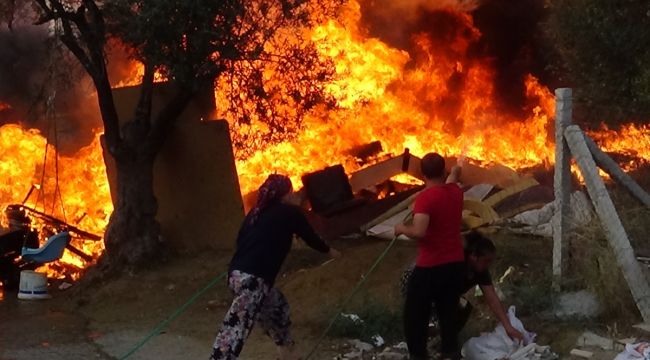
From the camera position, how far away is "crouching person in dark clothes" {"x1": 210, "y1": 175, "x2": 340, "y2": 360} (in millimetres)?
5914

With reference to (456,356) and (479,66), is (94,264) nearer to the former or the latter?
(456,356)

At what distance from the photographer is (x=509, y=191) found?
10.9 meters


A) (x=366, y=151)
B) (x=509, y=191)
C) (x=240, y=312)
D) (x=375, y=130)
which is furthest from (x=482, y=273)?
(x=375, y=130)

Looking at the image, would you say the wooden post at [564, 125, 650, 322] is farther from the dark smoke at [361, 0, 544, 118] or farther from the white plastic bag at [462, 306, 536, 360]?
the dark smoke at [361, 0, 544, 118]

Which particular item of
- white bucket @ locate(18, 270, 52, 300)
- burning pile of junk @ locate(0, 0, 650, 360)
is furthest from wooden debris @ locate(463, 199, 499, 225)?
white bucket @ locate(18, 270, 52, 300)

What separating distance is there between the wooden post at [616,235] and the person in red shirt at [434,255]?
1.27 meters

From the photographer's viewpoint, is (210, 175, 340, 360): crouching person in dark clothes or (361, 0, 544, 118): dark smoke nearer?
(210, 175, 340, 360): crouching person in dark clothes

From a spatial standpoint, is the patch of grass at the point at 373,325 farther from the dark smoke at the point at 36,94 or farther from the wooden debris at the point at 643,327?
the dark smoke at the point at 36,94

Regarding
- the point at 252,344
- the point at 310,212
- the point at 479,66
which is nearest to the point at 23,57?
the point at 310,212

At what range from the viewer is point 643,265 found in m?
6.60

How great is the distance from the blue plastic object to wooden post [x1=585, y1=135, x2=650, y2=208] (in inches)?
273

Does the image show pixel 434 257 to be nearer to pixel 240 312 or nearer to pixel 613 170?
pixel 240 312

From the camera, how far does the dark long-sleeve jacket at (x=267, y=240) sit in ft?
19.4

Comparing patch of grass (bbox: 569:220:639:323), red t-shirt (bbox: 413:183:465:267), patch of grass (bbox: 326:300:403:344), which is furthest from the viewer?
patch of grass (bbox: 326:300:403:344)
